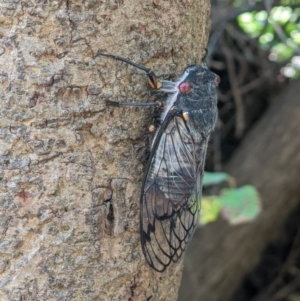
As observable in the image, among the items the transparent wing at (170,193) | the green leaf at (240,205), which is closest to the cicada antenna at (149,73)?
the transparent wing at (170,193)

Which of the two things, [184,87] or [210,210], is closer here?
[184,87]

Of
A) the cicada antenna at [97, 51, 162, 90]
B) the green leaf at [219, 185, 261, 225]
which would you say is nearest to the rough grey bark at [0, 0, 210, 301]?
the cicada antenna at [97, 51, 162, 90]

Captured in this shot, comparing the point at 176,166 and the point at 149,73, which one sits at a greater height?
the point at 149,73

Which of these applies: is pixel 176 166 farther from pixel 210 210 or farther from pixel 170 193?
pixel 210 210

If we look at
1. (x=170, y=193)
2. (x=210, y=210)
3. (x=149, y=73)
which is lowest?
(x=210, y=210)

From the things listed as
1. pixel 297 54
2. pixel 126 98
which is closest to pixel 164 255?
pixel 126 98

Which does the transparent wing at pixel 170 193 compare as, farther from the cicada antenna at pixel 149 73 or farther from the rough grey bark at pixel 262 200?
the rough grey bark at pixel 262 200

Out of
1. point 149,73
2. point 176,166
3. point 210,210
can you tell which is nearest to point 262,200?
point 210,210
